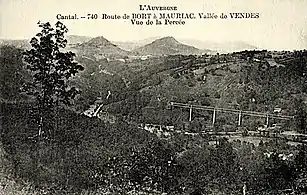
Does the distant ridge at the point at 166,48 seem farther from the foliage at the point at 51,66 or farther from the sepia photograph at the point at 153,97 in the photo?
the foliage at the point at 51,66

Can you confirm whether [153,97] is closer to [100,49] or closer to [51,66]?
[100,49]

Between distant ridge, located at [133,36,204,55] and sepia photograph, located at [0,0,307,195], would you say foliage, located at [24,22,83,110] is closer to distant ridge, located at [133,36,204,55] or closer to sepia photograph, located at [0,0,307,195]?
sepia photograph, located at [0,0,307,195]

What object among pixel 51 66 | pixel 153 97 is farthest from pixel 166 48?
pixel 51 66

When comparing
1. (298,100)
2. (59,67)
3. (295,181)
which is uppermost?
(59,67)

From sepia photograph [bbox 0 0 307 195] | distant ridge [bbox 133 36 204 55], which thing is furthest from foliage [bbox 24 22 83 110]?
distant ridge [bbox 133 36 204 55]

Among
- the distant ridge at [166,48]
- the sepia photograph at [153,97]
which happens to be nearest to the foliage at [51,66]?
the sepia photograph at [153,97]

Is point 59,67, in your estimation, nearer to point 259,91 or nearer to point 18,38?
point 18,38

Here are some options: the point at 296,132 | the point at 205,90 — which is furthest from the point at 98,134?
the point at 296,132

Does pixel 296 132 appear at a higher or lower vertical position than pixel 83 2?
lower
